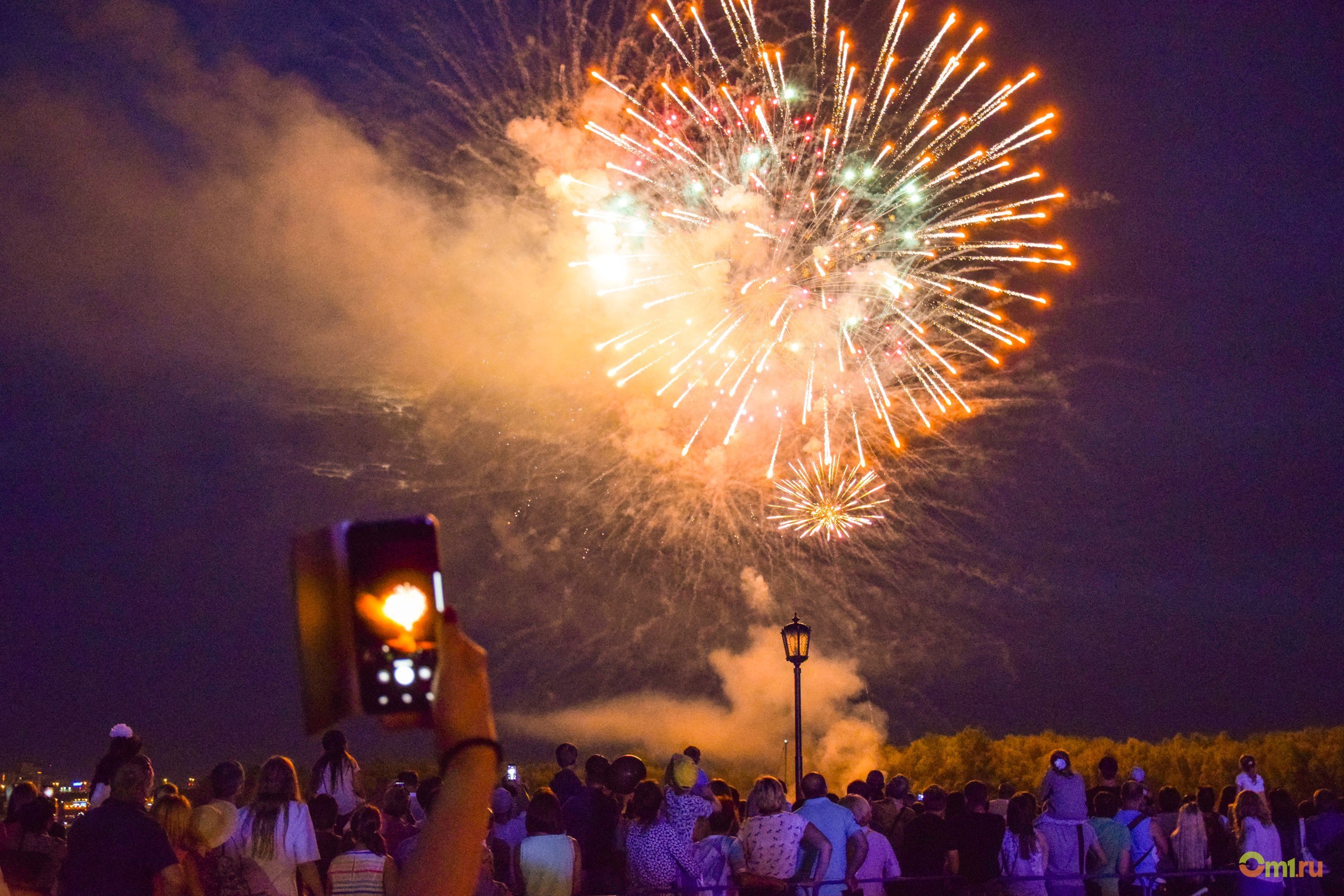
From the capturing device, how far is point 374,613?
1.93 metres

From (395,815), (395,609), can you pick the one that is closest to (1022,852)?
(395,815)

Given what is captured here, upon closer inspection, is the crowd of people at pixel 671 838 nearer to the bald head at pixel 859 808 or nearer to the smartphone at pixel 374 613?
the bald head at pixel 859 808

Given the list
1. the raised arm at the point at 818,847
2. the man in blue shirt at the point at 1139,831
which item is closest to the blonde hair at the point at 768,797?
the raised arm at the point at 818,847

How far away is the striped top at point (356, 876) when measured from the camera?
255 inches

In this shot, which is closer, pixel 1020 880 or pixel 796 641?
pixel 1020 880

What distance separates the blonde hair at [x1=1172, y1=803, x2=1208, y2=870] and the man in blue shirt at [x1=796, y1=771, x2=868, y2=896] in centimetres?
352

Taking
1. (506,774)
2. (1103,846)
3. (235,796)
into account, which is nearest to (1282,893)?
(1103,846)

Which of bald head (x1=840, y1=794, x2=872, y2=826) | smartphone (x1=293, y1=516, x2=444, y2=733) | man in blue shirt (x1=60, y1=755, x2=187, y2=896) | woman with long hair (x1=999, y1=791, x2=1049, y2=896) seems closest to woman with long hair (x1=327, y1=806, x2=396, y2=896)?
man in blue shirt (x1=60, y1=755, x2=187, y2=896)

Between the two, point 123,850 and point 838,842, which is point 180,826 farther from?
point 838,842

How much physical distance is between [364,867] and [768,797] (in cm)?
270

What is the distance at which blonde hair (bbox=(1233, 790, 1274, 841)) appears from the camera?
953cm

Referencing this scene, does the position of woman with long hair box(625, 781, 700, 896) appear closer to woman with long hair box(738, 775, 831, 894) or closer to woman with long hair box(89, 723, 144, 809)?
woman with long hair box(738, 775, 831, 894)

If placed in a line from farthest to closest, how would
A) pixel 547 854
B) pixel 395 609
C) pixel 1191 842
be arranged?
pixel 1191 842, pixel 547 854, pixel 395 609

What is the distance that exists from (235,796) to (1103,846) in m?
6.65
